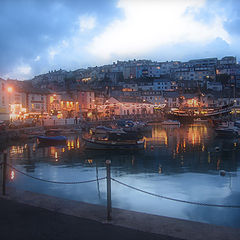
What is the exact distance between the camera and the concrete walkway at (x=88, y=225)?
6.20 metres

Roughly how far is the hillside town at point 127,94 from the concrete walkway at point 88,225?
1644 inches

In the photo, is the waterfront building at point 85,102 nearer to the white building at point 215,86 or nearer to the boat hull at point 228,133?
the boat hull at point 228,133

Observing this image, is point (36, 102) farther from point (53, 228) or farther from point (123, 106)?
point (53, 228)

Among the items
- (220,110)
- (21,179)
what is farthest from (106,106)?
(21,179)

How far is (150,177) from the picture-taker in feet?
62.7

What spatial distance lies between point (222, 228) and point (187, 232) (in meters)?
1.03

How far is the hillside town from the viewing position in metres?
64.9

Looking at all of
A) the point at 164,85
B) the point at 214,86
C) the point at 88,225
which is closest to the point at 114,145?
the point at 88,225

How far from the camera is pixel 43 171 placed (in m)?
21.8

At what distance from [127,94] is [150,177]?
318 feet

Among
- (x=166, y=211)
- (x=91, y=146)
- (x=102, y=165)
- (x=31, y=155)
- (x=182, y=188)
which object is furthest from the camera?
(x=91, y=146)

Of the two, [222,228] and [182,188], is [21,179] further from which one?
[222,228]

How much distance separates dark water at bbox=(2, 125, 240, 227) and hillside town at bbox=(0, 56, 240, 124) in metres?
26.1

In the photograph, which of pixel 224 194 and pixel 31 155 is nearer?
pixel 224 194
